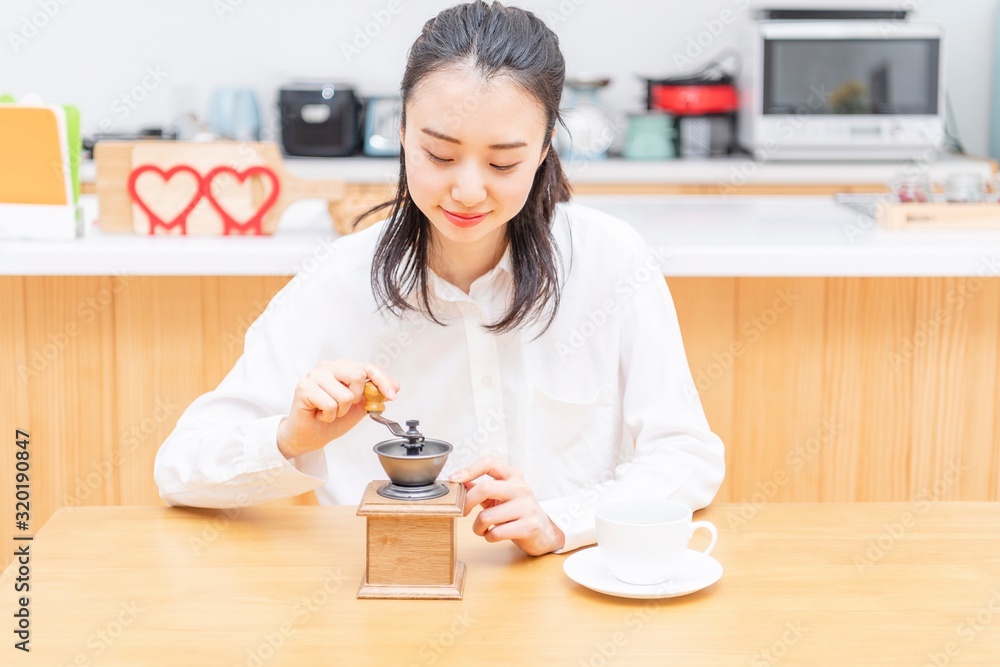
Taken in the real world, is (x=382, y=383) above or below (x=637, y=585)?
above

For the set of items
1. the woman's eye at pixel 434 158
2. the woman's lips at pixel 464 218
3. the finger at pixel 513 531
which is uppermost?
the woman's eye at pixel 434 158

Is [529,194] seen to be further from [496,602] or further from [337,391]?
[496,602]

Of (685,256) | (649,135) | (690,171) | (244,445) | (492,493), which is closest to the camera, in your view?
(492,493)

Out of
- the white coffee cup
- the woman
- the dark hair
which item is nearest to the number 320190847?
the woman

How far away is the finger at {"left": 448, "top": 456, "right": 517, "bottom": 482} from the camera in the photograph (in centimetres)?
111

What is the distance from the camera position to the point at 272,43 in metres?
3.97

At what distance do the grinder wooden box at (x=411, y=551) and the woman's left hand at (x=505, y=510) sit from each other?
0.07 m

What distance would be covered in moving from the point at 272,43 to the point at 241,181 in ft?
7.00

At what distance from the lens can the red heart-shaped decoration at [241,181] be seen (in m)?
1.99

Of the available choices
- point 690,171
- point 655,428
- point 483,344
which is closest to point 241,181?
point 483,344

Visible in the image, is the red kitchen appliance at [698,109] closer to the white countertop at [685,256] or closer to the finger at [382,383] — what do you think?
the white countertop at [685,256]

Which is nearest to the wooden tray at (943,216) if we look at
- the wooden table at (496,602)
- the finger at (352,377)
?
the wooden table at (496,602)

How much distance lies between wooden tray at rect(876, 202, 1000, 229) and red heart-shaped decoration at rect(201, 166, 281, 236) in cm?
112

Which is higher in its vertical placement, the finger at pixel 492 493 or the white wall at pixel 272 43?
the white wall at pixel 272 43
